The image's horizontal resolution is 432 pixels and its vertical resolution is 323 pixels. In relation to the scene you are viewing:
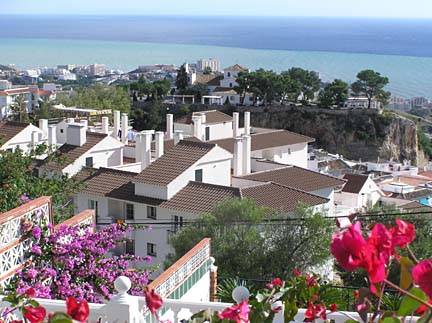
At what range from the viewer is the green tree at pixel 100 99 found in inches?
2073

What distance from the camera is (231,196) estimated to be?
20312 mm

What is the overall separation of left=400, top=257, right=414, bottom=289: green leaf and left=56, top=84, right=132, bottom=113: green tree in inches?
1990

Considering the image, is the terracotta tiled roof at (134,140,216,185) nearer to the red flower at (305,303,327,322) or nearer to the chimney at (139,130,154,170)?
the chimney at (139,130,154,170)

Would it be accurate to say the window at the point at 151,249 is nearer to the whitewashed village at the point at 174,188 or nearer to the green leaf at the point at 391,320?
the whitewashed village at the point at 174,188

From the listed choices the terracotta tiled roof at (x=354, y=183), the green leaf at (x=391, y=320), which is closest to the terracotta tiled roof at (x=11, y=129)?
the terracotta tiled roof at (x=354, y=183)

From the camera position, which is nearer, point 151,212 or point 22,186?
point 22,186

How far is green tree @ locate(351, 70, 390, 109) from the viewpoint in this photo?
56.4 meters

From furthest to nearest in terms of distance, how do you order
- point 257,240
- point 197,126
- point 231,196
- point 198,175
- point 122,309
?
point 197,126 < point 198,175 < point 231,196 < point 257,240 < point 122,309

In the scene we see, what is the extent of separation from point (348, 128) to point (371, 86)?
15.5 feet

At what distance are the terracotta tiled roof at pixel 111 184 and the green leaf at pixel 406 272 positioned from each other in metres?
18.8

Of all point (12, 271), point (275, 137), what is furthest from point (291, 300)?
point (275, 137)

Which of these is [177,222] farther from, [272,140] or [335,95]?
[335,95]

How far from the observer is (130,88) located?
62688mm

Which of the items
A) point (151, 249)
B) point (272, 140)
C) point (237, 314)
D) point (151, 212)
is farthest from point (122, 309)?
point (272, 140)
